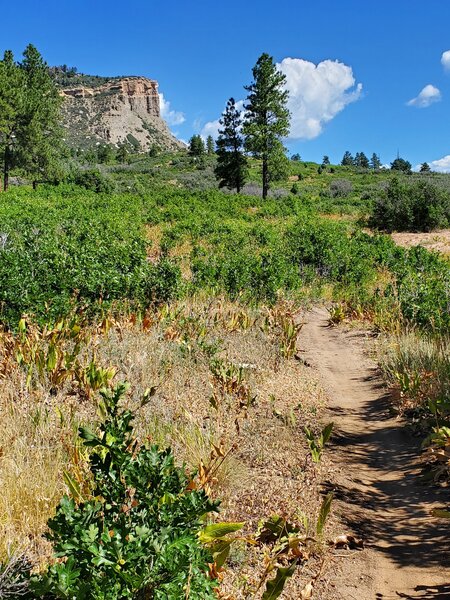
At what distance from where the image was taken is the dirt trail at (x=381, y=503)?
2.74 m

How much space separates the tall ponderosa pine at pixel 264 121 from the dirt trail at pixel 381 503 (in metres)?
28.8

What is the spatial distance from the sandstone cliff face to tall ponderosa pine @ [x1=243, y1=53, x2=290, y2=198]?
82250 millimetres

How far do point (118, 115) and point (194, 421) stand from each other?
13386 cm

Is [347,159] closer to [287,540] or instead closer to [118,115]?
[118,115]

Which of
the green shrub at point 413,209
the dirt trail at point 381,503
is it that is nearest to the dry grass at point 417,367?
the dirt trail at point 381,503

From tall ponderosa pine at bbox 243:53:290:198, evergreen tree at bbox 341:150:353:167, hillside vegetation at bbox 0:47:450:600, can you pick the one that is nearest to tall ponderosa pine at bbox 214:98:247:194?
tall ponderosa pine at bbox 243:53:290:198

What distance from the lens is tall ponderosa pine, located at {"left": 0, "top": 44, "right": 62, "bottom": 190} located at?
31.9 metres

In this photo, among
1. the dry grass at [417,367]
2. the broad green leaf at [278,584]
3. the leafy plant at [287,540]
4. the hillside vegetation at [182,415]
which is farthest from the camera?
the dry grass at [417,367]

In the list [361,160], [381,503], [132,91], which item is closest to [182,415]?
[381,503]

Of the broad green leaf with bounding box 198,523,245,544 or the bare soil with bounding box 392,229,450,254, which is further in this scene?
the bare soil with bounding box 392,229,450,254

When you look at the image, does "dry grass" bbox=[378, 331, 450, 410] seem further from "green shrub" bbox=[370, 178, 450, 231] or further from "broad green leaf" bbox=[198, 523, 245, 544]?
"green shrub" bbox=[370, 178, 450, 231]

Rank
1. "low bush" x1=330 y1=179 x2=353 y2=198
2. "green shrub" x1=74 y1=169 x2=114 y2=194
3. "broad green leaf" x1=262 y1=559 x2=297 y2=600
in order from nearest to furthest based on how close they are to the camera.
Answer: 1. "broad green leaf" x1=262 y1=559 x2=297 y2=600
2. "green shrub" x1=74 y1=169 x2=114 y2=194
3. "low bush" x1=330 y1=179 x2=353 y2=198

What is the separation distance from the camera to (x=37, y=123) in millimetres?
34500

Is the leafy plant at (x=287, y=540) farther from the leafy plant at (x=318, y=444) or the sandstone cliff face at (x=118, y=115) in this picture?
the sandstone cliff face at (x=118, y=115)
